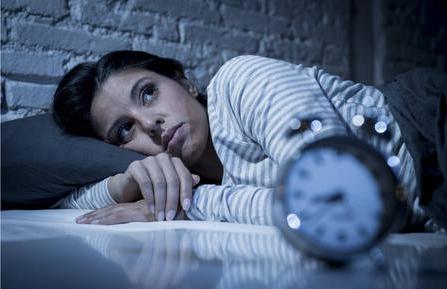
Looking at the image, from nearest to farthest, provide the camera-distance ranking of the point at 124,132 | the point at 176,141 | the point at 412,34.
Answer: the point at 176,141 → the point at 124,132 → the point at 412,34

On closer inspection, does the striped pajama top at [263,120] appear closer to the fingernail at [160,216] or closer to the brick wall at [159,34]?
the fingernail at [160,216]

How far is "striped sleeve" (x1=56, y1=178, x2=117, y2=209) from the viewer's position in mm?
1105

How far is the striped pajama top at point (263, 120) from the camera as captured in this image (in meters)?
0.77

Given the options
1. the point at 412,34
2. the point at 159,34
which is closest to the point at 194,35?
the point at 159,34

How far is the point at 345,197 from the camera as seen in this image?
371 mm

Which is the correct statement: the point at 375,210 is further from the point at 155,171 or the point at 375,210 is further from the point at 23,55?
the point at 23,55

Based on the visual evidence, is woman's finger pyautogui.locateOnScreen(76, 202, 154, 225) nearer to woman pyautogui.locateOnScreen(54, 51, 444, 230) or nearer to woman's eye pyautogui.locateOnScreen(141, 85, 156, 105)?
woman pyautogui.locateOnScreen(54, 51, 444, 230)

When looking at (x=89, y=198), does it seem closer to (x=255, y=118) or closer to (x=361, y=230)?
(x=255, y=118)

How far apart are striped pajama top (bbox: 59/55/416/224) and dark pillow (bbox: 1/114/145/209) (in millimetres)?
258

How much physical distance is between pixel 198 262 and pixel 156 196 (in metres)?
A: 0.42

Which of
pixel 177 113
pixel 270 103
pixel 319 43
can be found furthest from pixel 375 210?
pixel 319 43

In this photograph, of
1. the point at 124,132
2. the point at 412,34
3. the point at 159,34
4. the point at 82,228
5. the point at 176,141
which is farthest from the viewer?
the point at 412,34

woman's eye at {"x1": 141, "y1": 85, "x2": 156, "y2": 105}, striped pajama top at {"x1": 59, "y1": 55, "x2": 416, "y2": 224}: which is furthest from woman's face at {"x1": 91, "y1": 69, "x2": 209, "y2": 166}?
striped pajama top at {"x1": 59, "y1": 55, "x2": 416, "y2": 224}

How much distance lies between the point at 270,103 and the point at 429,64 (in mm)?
2096
